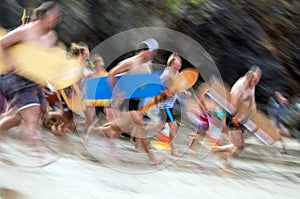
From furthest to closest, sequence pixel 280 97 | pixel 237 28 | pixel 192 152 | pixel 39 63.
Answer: pixel 237 28 → pixel 280 97 → pixel 192 152 → pixel 39 63

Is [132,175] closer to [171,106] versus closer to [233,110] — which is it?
[171,106]

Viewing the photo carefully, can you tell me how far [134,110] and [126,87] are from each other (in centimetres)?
36

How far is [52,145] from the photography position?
7.12m

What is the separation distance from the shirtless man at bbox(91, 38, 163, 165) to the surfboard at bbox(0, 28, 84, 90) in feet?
1.70

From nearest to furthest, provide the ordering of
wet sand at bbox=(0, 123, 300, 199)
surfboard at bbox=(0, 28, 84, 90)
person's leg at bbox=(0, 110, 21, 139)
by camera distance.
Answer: surfboard at bbox=(0, 28, 84, 90), wet sand at bbox=(0, 123, 300, 199), person's leg at bbox=(0, 110, 21, 139)

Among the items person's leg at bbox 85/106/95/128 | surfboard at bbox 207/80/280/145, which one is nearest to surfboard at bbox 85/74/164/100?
person's leg at bbox 85/106/95/128

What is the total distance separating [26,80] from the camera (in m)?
5.19

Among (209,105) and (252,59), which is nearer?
(209,105)

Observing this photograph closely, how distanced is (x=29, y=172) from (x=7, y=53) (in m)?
1.26

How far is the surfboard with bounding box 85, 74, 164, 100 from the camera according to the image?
18.8ft

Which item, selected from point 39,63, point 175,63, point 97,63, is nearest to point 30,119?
point 39,63

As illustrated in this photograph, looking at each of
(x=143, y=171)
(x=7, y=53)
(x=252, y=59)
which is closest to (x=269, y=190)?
(x=143, y=171)

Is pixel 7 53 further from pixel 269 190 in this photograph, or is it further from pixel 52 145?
pixel 269 190

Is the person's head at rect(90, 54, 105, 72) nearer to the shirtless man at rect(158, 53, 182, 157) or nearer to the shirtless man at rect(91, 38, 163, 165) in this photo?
the shirtless man at rect(91, 38, 163, 165)
